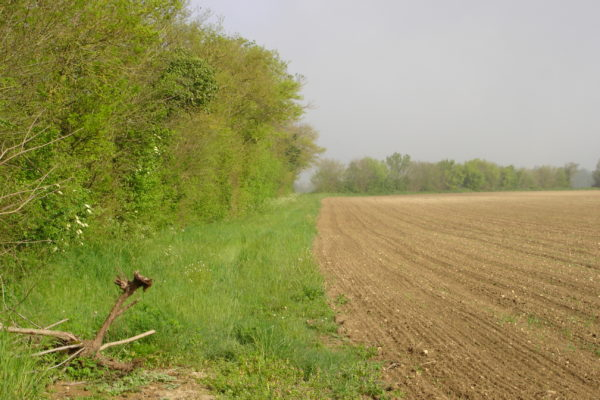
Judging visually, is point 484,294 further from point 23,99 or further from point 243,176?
point 243,176

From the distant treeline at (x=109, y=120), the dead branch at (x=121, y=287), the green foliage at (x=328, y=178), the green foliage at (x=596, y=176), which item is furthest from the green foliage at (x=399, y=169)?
the dead branch at (x=121, y=287)

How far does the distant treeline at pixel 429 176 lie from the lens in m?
97.1

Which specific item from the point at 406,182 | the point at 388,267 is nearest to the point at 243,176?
the point at 388,267

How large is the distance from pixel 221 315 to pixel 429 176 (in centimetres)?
10686

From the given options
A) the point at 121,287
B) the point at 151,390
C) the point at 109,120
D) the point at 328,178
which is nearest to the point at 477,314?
the point at 151,390

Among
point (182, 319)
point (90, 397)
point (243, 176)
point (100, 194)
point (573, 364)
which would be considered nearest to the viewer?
point (90, 397)

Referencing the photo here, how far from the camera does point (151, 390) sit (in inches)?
158

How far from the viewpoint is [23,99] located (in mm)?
6301

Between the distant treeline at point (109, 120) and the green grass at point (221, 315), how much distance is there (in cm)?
77

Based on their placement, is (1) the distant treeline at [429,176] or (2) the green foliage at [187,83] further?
(1) the distant treeline at [429,176]

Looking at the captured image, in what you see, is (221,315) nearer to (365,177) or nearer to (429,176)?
(365,177)

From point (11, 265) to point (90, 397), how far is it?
2.96 meters

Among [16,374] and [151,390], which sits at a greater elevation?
[16,374]

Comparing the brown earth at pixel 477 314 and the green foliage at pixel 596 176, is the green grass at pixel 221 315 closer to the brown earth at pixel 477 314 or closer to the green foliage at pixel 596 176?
the brown earth at pixel 477 314
